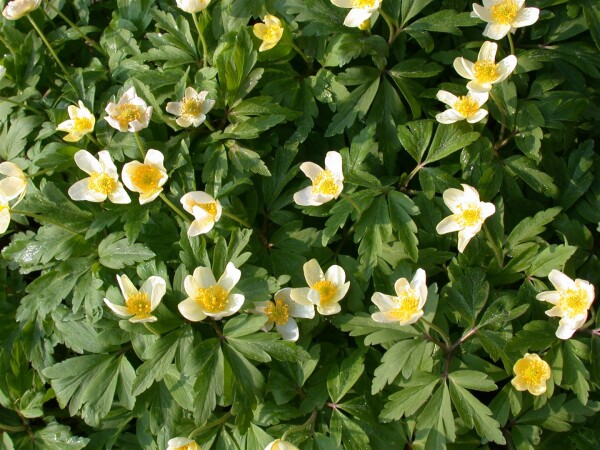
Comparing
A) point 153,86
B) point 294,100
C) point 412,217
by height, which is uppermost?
point 153,86

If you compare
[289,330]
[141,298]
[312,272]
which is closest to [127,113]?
A: [141,298]

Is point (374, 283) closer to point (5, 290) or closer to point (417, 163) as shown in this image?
point (417, 163)

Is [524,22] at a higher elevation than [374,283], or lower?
higher

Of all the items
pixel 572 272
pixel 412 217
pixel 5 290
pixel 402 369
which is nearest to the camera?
pixel 402 369

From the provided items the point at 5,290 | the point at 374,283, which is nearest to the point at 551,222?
the point at 374,283

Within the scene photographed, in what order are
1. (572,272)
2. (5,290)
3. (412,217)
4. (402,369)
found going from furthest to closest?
(5,290), (412,217), (572,272), (402,369)

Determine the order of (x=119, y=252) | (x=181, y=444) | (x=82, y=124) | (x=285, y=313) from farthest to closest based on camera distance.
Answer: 1. (x=82, y=124)
2. (x=119, y=252)
3. (x=285, y=313)
4. (x=181, y=444)

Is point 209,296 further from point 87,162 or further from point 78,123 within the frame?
point 78,123
